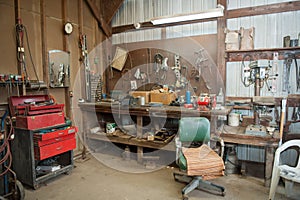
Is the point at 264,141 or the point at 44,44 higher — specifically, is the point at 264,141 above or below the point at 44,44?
below

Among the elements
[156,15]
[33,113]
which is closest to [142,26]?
[156,15]

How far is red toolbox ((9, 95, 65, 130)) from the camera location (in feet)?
8.12

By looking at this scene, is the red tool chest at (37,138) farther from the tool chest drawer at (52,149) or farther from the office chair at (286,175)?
the office chair at (286,175)

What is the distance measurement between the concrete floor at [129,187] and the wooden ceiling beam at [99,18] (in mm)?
2621

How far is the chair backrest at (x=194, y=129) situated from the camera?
2465 mm

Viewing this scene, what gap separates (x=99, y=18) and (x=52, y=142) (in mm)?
2541

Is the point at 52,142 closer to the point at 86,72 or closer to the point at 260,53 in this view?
the point at 86,72

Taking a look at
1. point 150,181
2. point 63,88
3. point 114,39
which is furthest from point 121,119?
point 114,39

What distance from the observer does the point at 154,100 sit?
340 centimetres

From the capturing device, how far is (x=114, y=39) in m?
4.25

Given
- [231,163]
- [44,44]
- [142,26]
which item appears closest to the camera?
[231,163]

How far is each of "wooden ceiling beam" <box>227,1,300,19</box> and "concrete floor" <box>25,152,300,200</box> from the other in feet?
7.30

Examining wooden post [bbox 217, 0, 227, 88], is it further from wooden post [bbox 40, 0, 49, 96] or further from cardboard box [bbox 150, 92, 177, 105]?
wooden post [bbox 40, 0, 49, 96]

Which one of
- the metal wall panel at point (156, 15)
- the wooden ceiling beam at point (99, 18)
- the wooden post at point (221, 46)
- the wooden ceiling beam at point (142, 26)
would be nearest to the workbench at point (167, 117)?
the wooden post at point (221, 46)
